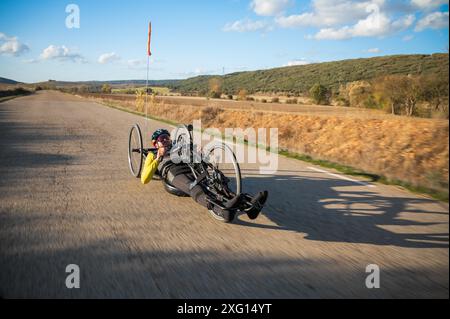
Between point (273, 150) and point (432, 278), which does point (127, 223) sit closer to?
point (432, 278)

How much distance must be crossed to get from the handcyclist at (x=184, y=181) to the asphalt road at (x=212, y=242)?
0.79 feet

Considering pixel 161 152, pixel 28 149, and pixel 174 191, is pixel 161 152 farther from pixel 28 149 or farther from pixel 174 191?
pixel 28 149

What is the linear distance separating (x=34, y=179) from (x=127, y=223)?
2.89 meters

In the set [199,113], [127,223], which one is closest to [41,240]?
[127,223]

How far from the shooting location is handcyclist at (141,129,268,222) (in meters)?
3.49

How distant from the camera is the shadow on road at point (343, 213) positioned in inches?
136

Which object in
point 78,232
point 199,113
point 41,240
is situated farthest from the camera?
point 199,113

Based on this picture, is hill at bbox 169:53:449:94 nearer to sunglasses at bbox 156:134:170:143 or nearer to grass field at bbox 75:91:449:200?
grass field at bbox 75:91:449:200

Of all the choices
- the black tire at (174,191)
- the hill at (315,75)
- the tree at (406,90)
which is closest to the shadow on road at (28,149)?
the black tire at (174,191)

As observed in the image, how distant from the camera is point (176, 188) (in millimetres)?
4613

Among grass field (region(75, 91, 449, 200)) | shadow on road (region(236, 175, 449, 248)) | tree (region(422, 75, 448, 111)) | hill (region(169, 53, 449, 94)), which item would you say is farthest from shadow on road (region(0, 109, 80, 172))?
hill (region(169, 53, 449, 94))

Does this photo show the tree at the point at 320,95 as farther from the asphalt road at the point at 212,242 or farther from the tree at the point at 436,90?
the tree at the point at 436,90

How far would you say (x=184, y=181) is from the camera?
4316mm

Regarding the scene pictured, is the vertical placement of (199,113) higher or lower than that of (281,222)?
higher
